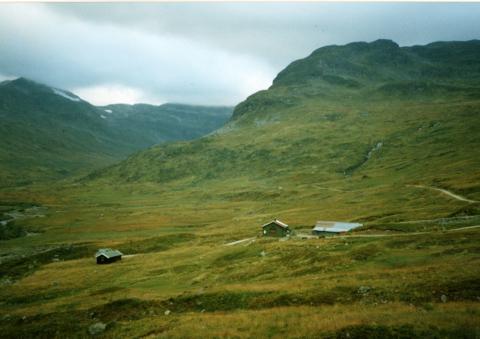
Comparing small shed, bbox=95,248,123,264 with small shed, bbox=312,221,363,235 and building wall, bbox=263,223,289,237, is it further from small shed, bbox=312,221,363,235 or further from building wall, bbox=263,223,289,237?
small shed, bbox=312,221,363,235

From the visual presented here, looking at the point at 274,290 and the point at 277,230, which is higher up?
the point at 274,290

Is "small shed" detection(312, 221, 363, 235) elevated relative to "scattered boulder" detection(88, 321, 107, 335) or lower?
lower

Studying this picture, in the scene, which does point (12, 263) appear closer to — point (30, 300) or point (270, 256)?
point (30, 300)

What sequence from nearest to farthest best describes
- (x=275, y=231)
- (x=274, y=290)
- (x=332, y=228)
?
(x=274, y=290) < (x=332, y=228) < (x=275, y=231)

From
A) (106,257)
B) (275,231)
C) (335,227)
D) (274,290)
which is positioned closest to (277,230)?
(275,231)

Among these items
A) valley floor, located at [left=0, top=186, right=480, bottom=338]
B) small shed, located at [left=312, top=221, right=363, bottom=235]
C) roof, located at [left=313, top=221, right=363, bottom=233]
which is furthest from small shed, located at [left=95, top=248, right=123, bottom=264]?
roof, located at [left=313, top=221, right=363, bottom=233]

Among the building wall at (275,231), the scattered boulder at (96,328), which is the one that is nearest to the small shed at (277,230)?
the building wall at (275,231)

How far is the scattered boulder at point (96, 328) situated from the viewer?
40.4 m

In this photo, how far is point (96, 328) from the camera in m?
41.0

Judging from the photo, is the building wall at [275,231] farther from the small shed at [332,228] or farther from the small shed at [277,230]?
the small shed at [332,228]

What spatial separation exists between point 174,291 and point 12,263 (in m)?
65.4

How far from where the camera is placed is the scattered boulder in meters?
40.4

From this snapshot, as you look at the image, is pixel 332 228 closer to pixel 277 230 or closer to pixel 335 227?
pixel 335 227

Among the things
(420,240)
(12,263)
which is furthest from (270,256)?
(12,263)
